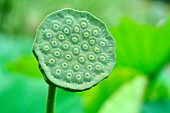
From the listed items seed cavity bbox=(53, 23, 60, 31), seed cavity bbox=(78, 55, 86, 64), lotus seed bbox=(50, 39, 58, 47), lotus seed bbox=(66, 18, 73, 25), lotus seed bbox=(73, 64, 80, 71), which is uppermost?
lotus seed bbox=(66, 18, 73, 25)

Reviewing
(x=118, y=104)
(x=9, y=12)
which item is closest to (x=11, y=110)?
(x=118, y=104)

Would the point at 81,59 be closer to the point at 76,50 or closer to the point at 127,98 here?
the point at 76,50

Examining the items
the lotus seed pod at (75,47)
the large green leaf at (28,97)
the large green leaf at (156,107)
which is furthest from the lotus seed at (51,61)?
the large green leaf at (156,107)

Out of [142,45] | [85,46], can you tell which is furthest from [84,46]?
[142,45]

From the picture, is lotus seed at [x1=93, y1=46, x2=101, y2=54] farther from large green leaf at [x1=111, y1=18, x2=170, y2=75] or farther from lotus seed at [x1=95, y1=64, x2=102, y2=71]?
large green leaf at [x1=111, y1=18, x2=170, y2=75]

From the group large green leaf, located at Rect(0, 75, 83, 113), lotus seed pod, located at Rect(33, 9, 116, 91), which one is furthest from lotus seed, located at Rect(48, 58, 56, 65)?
large green leaf, located at Rect(0, 75, 83, 113)

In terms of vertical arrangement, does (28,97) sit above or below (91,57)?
below
